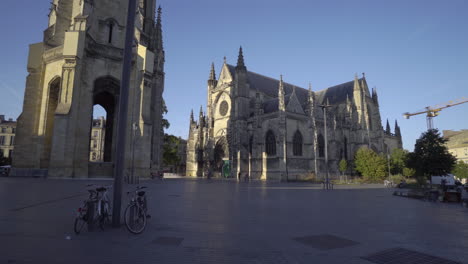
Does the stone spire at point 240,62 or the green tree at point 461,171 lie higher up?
the stone spire at point 240,62

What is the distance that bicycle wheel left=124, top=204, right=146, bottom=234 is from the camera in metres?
5.44

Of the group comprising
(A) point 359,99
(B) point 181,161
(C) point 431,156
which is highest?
(A) point 359,99

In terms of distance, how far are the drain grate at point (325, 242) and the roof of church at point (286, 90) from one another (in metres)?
36.7

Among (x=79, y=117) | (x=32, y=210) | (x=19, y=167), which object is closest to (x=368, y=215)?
(x=32, y=210)

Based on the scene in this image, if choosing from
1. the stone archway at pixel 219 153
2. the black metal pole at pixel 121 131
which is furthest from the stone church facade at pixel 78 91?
the stone archway at pixel 219 153

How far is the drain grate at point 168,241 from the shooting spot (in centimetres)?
471

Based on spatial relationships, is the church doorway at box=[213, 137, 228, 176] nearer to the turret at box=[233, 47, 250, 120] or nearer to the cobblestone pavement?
the turret at box=[233, 47, 250, 120]

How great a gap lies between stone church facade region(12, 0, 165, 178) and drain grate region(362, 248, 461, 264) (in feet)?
62.6

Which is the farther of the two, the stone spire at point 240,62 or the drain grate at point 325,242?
the stone spire at point 240,62

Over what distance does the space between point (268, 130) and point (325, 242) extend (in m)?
35.6

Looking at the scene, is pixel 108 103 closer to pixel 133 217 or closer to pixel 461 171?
pixel 133 217

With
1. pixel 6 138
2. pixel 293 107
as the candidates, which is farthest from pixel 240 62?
pixel 6 138

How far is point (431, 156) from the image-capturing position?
60.7ft

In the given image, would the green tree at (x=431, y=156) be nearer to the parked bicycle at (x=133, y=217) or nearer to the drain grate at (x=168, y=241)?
the drain grate at (x=168, y=241)
